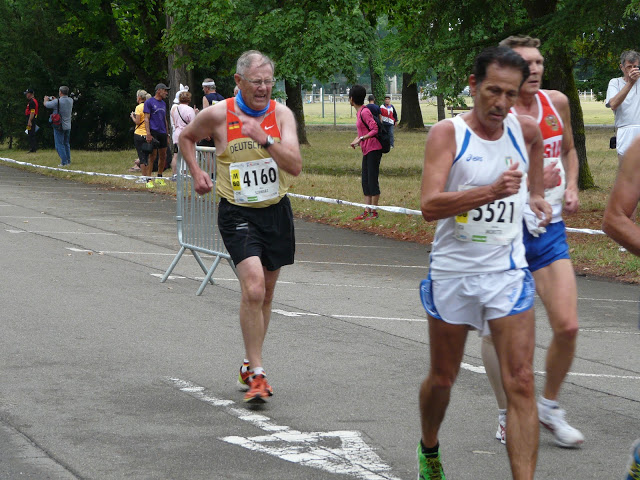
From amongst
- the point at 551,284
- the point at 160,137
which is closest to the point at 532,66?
the point at 551,284

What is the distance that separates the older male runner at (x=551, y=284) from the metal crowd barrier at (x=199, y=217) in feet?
14.9

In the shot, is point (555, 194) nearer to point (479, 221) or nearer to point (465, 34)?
point (479, 221)

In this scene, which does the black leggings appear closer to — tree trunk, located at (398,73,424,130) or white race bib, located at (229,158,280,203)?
white race bib, located at (229,158,280,203)

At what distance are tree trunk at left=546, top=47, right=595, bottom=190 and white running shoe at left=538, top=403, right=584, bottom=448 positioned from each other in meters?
11.5

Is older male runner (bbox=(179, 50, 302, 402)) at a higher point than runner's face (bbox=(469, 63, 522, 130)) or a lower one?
lower

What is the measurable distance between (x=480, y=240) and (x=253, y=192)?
2.35m

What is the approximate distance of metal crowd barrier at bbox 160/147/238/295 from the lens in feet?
32.8

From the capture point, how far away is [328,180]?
77.0 feet

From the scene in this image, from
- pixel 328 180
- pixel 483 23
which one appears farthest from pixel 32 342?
pixel 328 180

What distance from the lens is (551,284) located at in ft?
18.2

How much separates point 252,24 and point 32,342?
1911cm

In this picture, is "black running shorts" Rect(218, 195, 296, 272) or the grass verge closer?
"black running shorts" Rect(218, 195, 296, 272)

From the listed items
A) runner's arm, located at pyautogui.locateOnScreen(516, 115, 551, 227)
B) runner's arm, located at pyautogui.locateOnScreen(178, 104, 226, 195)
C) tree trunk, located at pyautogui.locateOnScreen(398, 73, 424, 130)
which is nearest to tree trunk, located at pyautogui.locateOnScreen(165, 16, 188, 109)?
runner's arm, located at pyautogui.locateOnScreen(178, 104, 226, 195)

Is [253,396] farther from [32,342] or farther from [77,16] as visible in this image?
[77,16]
